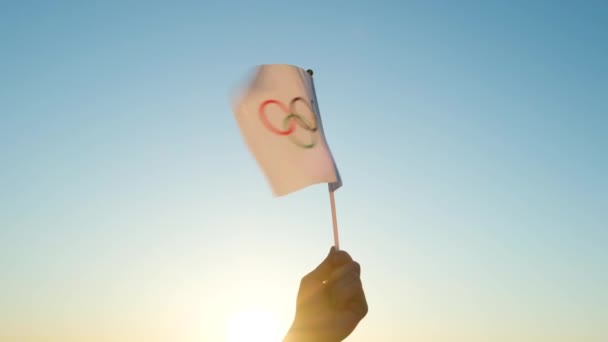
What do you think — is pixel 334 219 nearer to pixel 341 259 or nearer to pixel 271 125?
pixel 341 259

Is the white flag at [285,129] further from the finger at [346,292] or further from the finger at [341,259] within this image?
the finger at [346,292]

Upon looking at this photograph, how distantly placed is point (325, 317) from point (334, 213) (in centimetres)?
127

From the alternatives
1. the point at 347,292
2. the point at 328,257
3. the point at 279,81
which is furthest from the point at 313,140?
the point at 347,292

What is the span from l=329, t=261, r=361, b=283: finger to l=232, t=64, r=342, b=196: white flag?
57.4 inches

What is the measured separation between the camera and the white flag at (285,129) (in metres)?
6.14

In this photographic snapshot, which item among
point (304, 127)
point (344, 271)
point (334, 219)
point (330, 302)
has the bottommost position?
point (330, 302)

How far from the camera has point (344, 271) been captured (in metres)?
4.81

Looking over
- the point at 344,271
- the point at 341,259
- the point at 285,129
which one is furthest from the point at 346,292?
the point at 285,129

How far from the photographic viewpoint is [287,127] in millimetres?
6395

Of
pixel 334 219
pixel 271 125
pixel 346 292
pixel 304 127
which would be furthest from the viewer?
pixel 304 127

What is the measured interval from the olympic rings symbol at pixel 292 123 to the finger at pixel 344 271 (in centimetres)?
192

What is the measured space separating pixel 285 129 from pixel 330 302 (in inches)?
91.9

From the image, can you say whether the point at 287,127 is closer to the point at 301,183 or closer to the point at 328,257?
the point at 301,183

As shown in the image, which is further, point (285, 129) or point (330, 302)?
point (285, 129)
